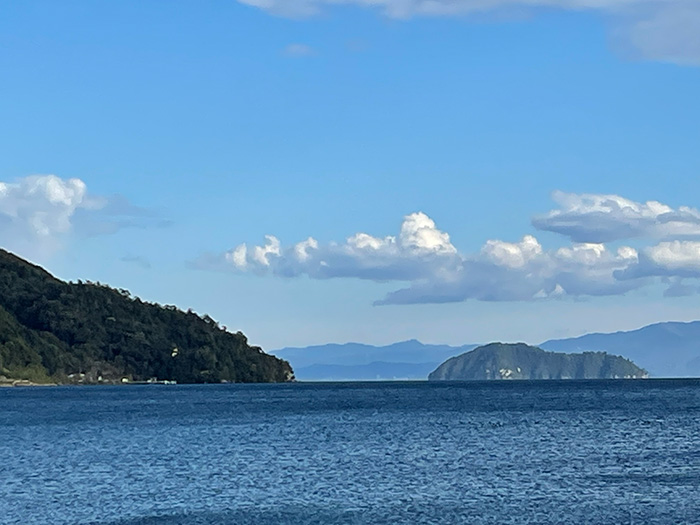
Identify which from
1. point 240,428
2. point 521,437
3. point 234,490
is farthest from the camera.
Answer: point 240,428

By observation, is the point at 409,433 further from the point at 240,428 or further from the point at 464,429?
the point at 240,428

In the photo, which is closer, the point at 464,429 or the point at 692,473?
the point at 692,473

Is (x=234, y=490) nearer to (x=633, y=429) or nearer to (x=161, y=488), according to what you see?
(x=161, y=488)

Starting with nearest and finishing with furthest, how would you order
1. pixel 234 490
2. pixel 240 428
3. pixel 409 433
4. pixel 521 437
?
pixel 234 490 → pixel 521 437 → pixel 409 433 → pixel 240 428

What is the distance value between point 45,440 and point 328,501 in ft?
227

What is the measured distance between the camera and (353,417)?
189 metres

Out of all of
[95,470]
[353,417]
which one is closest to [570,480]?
[95,470]

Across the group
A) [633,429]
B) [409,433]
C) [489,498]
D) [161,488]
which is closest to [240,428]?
[409,433]

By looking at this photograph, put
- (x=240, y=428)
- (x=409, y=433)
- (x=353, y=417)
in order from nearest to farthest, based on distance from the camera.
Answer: (x=409, y=433), (x=240, y=428), (x=353, y=417)

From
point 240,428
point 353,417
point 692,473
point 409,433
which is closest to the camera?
point 692,473

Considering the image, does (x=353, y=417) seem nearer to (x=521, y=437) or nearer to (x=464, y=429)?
(x=464, y=429)

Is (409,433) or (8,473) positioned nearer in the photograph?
(8,473)

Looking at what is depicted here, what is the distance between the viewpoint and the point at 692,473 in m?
90.1

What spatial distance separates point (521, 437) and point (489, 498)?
5648 cm
